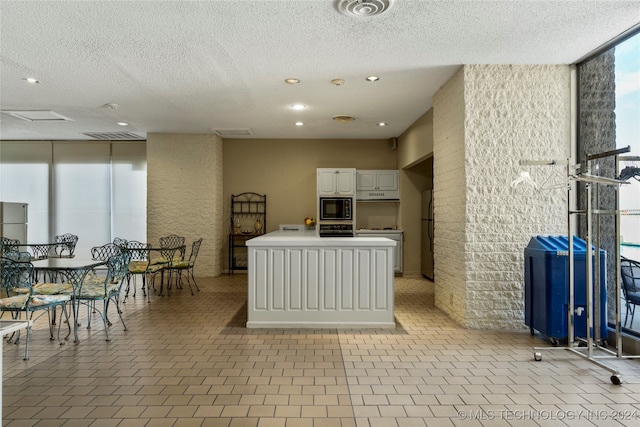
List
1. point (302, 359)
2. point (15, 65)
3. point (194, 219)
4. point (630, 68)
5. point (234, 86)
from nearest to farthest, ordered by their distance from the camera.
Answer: point (302, 359), point (630, 68), point (15, 65), point (234, 86), point (194, 219)

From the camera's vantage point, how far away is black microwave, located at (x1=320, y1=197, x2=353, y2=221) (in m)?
7.76

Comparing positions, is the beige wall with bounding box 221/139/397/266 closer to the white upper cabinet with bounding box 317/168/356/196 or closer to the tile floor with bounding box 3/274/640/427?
the white upper cabinet with bounding box 317/168/356/196

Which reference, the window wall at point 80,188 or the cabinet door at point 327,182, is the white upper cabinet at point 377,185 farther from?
the window wall at point 80,188

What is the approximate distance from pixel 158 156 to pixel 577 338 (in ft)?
25.0

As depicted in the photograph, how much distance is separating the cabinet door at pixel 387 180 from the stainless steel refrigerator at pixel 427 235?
65 centimetres

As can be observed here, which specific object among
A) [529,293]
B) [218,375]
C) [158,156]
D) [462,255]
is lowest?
[218,375]

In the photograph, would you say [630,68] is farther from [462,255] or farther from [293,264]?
[293,264]

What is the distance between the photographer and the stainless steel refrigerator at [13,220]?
312 inches

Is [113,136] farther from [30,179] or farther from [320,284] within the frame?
[320,284]

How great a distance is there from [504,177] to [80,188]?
29.2ft

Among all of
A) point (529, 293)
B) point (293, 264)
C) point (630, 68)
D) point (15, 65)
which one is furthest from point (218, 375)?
point (630, 68)

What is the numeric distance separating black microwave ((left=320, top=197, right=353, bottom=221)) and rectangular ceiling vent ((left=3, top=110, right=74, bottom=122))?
4.85 m

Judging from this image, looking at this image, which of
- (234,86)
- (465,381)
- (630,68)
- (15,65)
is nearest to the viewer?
(465,381)

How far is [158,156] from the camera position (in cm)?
802
